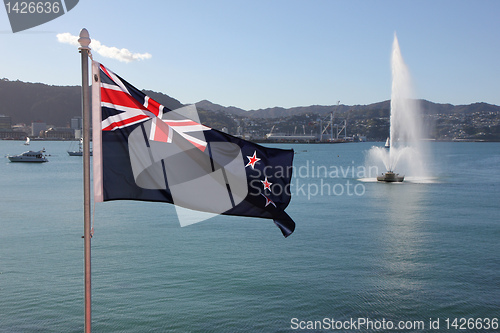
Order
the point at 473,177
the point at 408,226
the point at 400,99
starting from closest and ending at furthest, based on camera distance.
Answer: the point at 408,226 → the point at 400,99 → the point at 473,177

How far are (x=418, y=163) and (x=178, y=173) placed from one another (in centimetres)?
9268

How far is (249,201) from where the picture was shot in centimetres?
786

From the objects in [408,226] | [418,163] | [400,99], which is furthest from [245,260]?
[418,163]

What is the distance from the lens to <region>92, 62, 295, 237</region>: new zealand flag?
703 centimetres

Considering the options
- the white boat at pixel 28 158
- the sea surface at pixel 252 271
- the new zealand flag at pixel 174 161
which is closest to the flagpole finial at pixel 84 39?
the new zealand flag at pixel 174 161

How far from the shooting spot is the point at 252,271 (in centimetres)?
2169

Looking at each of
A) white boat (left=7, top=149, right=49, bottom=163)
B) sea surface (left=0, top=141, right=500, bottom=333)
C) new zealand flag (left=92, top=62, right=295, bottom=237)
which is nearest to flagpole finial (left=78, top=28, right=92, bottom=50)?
new zealand flag (left=92, top=62, right=295, bottom=237)

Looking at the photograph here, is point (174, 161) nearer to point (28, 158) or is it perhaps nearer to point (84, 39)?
point (84, 39)

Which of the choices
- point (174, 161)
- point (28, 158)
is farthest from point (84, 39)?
point (28, 158)

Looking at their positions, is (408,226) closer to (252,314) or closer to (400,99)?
(252,314)

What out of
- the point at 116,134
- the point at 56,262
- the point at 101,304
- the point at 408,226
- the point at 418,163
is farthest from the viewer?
the point at 418,163

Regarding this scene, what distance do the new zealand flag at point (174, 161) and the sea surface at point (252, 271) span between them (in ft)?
27.4

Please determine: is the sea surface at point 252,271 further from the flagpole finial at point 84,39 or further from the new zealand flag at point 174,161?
the flagpole finial at point 84,39

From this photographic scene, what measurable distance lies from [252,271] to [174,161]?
48.9 feet
